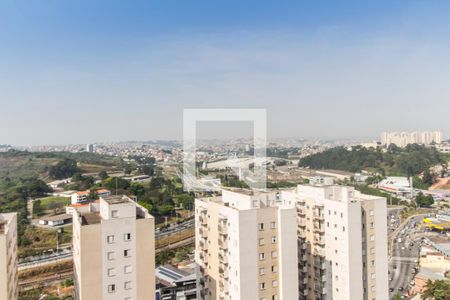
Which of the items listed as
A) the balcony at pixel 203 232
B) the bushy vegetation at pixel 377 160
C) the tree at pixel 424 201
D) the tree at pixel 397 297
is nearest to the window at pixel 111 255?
the balcony at pixel 203 232

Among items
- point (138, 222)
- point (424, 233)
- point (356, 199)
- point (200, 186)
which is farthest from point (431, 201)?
point (138, 222)

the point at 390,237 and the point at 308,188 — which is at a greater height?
the point at 308,188

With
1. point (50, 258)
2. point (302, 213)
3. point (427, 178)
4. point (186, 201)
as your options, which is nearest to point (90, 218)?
point (302, 213)

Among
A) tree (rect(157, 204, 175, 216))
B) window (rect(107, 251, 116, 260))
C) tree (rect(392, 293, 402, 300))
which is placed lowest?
tree (rect(392, 293, 402, 300))

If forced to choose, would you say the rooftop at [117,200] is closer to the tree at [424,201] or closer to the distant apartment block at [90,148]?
the distant apartment block at [90,148]

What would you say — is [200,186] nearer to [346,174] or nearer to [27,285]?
[27,285]

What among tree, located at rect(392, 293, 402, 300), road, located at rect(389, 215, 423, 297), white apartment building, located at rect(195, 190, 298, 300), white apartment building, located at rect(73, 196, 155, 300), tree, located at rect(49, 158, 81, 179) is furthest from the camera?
tree, located at rect(49, 158, 81, 179)

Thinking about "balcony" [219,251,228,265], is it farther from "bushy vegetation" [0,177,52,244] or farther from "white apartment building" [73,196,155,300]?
"bushy vegetation" [0,177,52,244]

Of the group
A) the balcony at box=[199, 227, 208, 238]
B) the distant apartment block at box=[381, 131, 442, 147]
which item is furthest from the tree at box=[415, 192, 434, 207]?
the balcony at box=[199, 227, 208, 238]
